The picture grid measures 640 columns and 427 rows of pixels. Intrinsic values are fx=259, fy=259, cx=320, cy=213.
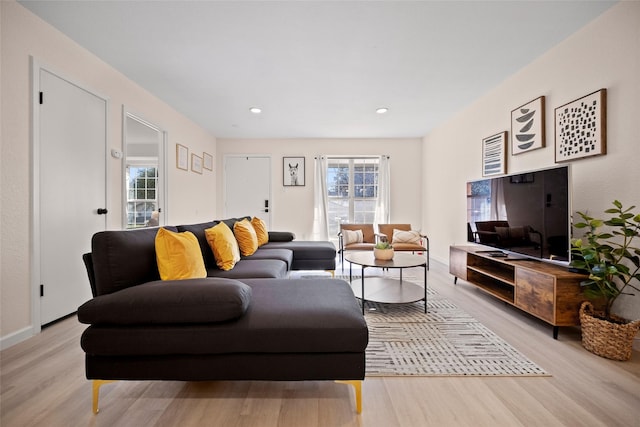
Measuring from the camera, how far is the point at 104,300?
4.01 ft

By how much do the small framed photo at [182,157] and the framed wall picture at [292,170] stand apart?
6.19ft

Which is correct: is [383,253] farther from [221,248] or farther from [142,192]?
[142,192]

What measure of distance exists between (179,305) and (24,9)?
264cm

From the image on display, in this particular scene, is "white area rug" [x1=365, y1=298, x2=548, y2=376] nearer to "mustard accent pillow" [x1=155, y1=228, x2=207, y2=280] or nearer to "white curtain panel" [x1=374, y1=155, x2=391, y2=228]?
"mustard accent pillow" [x1=155, y1=228, x2=207, y2=280]

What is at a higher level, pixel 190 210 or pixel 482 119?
pixel 482 119

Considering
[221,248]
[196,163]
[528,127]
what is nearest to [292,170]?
[196,163]

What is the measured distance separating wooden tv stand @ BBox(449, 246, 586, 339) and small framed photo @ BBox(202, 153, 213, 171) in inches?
186

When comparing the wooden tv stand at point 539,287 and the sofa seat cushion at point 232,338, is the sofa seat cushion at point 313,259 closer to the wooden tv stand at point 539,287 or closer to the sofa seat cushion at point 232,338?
the wooden tv stand at point 539,287

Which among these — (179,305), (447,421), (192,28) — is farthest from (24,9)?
(447,421)

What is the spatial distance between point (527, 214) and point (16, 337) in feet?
13.9

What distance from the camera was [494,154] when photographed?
3.23 metres

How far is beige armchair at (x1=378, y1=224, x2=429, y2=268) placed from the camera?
13.1ft

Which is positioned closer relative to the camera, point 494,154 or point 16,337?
point 16,337

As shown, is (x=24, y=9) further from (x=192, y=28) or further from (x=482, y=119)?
(x=482, y=119)
